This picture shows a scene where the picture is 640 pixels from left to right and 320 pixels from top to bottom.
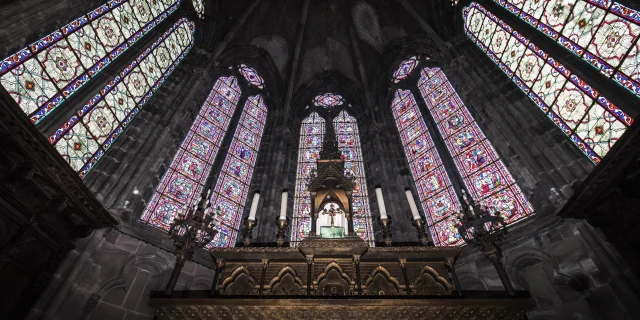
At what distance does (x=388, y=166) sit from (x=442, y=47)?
524cm

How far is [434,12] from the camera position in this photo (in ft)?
42.0

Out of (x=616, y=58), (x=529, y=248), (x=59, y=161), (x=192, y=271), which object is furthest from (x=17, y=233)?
(x=616, y=58)

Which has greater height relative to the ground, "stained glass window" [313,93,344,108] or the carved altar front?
"stained glass window" [313,93,344,108]

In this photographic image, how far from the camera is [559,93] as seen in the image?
721 cm

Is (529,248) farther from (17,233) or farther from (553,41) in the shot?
(17,233)

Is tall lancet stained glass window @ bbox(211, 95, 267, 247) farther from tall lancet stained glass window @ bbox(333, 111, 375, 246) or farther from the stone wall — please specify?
tall lancet stained glass window @ bbox(333, 111, 375, 246)

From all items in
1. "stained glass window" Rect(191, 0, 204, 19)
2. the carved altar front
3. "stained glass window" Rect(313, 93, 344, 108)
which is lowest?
the carved altar front

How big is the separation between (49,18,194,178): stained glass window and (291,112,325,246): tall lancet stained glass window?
16.1ft

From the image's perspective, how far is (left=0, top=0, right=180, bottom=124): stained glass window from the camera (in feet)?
18.1

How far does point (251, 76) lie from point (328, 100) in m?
3.86

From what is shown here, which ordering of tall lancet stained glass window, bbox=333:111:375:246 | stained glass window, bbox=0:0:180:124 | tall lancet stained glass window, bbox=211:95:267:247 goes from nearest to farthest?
stained glass window, bbox=0:0:180:124, tall lancet stained glass window, bbox=211:95:267:247, tall lancet stained glass window, bbox=333:111:375:246

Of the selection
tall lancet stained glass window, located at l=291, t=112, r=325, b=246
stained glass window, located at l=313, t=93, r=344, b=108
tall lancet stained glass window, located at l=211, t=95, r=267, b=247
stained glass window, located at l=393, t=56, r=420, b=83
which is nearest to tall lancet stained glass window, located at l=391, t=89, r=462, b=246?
stained glass window, located at l=393, t=56, r=420, b=83

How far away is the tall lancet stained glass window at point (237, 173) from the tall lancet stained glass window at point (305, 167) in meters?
1.73

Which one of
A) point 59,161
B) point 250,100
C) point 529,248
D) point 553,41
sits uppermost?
point 250,100
